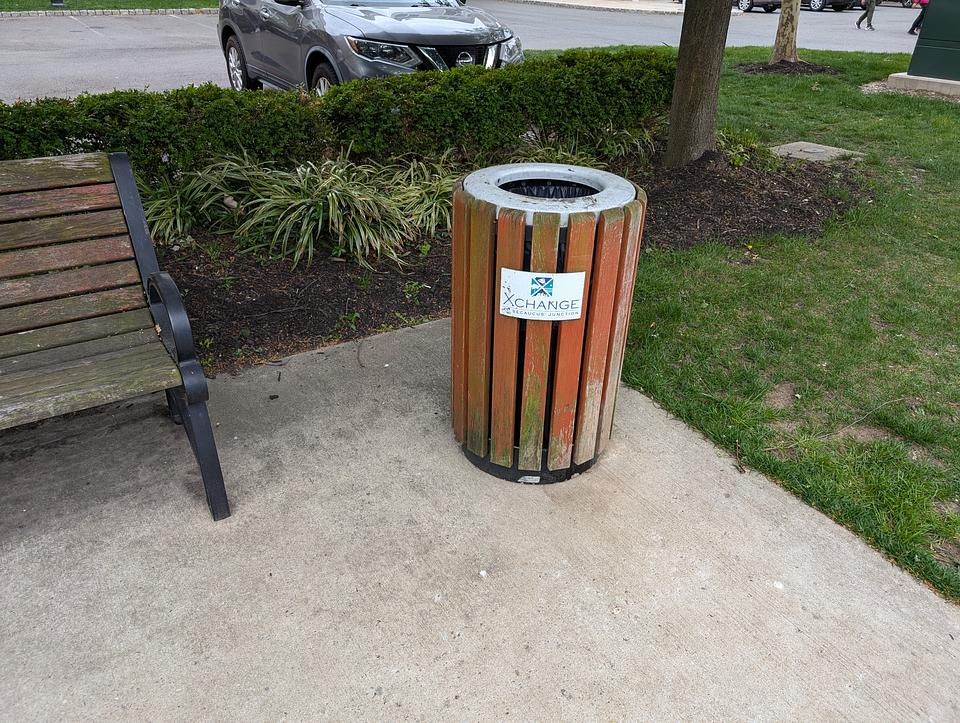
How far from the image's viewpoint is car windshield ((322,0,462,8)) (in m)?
6.96

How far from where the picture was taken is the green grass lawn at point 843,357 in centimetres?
283

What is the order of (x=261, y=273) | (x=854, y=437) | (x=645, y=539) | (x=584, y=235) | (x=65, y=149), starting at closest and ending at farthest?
(x=584, y=235), (x=645, y=539), (x=854, y=437), (x=65, y=149), (x=261, y=273)

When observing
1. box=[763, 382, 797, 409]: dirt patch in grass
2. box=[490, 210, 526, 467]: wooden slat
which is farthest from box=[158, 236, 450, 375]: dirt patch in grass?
box=[763, 382, 797, 409]: dirt patch in grass

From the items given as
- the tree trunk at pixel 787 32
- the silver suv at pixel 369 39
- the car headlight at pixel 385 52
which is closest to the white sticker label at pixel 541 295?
the silver suv at pixel 369 39

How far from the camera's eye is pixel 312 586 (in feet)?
7.89

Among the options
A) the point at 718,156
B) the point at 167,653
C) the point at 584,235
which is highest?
the point at 584,235

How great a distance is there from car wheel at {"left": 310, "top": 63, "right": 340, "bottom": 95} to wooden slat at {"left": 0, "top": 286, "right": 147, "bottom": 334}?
4381mm

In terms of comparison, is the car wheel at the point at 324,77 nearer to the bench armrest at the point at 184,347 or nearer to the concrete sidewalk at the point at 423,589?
the concrete sidewalk at the point at 423,589

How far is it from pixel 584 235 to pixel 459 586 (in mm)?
1226

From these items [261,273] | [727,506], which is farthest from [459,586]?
[261,273]

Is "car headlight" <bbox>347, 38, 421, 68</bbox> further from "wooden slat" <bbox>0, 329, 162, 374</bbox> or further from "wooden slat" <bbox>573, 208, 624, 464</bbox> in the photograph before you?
"wooden slat" <bbox>573, 208, 624, 464</bbox>

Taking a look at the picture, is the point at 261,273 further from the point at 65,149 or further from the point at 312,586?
the point at 312,586

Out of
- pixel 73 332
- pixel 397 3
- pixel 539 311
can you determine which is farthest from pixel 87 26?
pixel 539 311

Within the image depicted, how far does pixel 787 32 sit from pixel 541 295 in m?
10.4
